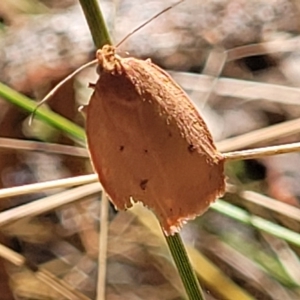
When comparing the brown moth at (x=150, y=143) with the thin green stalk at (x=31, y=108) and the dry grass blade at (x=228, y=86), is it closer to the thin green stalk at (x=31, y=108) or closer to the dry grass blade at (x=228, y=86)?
the thin green stalk at (x=31, y=108)

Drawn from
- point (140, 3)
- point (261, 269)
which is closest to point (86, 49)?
point (140, 3)

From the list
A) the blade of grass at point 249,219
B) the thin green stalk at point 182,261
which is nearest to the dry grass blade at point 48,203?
the blade of grass at point 249,219

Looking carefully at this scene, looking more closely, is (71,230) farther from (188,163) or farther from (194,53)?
(188,163)

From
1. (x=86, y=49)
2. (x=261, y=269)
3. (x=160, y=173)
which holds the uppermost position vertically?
(x=86, y=49)

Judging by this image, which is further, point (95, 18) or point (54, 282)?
point (54, 282)

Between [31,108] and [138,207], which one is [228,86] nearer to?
[138,207]

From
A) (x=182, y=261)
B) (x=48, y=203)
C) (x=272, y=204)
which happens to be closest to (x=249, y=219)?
(x=272, y=204)
